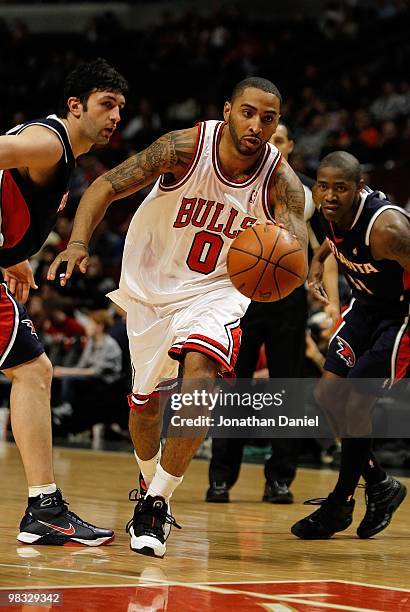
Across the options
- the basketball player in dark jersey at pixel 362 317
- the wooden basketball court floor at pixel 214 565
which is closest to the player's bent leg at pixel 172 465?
the wooden basketball court floor at pixel 214 565

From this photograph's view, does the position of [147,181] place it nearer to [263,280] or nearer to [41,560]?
[263,280]

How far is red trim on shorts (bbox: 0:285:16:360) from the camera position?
4.89m

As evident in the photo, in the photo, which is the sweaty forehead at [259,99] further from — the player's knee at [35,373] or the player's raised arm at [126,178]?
the player's knee at [35,373]

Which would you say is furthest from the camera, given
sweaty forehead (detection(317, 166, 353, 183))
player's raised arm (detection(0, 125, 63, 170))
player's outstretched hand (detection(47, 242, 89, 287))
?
sweaty forehead (detection(317, 166, 353, 183))

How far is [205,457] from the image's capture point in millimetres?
10469

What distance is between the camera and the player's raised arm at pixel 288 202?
510 centimetres

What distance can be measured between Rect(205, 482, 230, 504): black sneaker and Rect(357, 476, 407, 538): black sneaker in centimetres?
142

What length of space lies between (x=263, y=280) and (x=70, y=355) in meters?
7.93

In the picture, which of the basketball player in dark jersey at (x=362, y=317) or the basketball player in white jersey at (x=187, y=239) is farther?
the basketball player in dark jersey at (x=362, y=317)

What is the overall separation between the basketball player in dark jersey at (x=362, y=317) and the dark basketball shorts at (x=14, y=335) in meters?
1.60

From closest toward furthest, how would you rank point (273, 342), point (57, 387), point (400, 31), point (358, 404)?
point (358, 404) → point (273, 342) → point (57, 387) → point (400, 31)

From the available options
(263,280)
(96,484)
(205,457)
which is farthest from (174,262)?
(205,457)

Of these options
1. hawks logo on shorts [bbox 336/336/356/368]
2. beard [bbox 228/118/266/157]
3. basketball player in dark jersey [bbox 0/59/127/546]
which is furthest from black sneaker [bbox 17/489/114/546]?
beard [bbox 228/118/266/157]

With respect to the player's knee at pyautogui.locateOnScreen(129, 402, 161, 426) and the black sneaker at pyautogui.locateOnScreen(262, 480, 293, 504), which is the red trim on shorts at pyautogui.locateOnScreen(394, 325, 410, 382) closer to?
the player's knee at pyautogui.locateOnScreen(129, 402, 161, 426)
